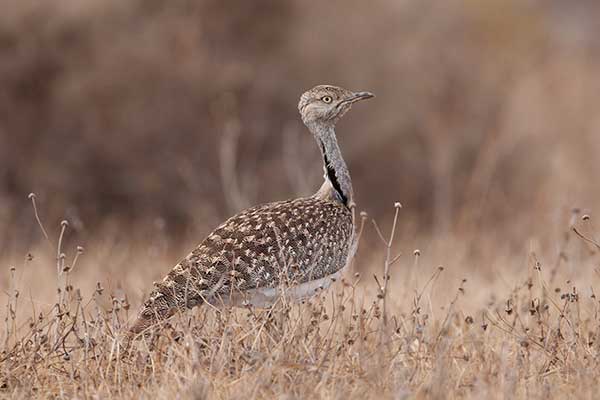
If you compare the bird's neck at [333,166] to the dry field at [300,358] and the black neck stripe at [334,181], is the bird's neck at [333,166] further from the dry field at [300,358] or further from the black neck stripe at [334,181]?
the dry field at [300,358]

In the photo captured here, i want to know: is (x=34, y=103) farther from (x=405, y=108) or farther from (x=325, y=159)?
(x=325, y=159)

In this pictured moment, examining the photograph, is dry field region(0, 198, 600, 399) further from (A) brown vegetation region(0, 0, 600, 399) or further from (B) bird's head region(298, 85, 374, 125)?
(A) brown vegetation region(0, 0, 600, 399)

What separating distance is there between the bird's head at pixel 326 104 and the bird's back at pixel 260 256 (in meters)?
0.61

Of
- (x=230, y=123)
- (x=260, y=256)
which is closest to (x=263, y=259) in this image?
(x=260, y=256)

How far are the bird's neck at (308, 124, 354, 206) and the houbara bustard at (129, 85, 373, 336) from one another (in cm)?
6

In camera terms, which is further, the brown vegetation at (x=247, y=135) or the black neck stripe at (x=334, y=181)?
the brown vegetation at (x=247, y=135)

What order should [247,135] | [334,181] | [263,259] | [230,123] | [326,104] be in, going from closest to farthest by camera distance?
[263,259] < [334,181] < [326,104] < [230,123] < [247,135]

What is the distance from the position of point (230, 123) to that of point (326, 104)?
4577 mm

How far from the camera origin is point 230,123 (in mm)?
10242

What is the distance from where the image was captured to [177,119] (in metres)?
10.4

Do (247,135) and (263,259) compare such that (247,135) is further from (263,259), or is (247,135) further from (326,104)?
(263,259)

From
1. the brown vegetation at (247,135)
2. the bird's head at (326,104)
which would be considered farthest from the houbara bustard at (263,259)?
the brown vegetation at (247,135)

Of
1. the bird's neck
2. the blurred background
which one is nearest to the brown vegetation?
the blurred background

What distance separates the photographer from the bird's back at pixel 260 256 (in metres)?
4.54
